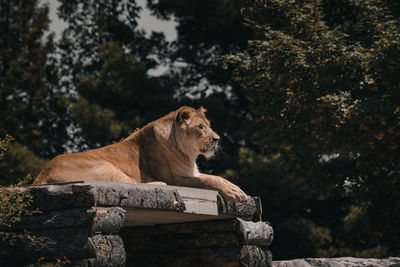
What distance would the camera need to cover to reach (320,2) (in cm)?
1347

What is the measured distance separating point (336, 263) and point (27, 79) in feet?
48.1

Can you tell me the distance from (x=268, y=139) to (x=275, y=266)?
6.52 meters

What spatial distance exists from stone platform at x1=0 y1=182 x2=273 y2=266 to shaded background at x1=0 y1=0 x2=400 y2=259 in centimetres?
524

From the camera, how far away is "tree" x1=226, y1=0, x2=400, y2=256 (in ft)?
38.0

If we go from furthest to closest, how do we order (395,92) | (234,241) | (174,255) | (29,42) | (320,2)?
(29,42) → (320,2) → (395,92) → (174,255) → (234,241)

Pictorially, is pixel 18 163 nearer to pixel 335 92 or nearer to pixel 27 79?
pixel 27 79

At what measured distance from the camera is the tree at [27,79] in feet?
65.0

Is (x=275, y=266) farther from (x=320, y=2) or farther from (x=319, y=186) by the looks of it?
(x=320, y=2)

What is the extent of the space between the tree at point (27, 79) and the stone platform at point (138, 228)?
42.4 feet

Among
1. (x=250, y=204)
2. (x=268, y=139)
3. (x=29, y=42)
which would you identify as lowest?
(x=250, y=204)

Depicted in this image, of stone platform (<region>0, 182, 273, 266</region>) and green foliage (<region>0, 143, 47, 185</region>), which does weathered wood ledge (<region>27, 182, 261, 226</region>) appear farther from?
green foliage (<region>0, 143, 47, 185</region>)

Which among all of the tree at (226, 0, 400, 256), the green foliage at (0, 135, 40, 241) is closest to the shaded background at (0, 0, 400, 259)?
the tree at (226, 0, 400, 256)

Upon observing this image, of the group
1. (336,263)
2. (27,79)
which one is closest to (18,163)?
(27,79)

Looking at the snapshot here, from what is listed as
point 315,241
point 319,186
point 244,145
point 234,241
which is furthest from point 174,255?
point 244,145
